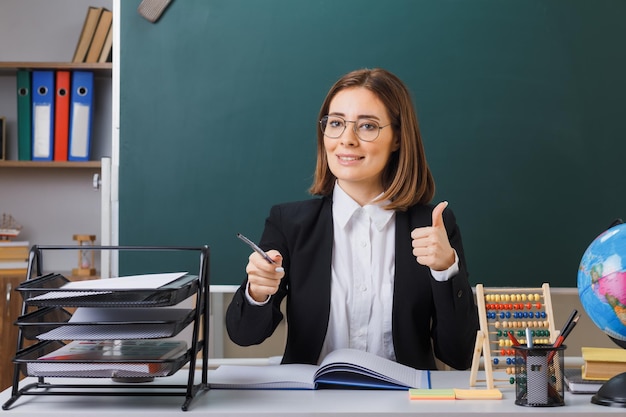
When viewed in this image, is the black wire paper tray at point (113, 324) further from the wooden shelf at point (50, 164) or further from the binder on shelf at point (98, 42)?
the binder on shelf at point (98, 42)

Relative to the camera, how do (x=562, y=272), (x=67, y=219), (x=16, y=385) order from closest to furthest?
(x=16, y=385) → (x=562, y=272) → (x=67, y=219)

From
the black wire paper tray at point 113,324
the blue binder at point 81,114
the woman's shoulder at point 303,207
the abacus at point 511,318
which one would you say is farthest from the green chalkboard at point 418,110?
the black wire paper tray at point 113,324

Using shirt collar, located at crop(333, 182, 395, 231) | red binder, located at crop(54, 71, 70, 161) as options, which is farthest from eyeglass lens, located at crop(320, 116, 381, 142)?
red binder, located at crop(54, 71, 70, 161)

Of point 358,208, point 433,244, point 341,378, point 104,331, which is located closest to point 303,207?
point 358,208

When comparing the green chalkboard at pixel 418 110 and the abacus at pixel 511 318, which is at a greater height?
the green chalkboard at pixel 418 110

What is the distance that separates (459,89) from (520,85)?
0.21 meters

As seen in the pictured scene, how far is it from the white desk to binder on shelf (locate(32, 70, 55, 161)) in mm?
2361

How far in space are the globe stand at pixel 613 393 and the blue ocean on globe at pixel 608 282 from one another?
7 cm

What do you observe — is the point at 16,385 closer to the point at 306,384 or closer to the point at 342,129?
the point at 306,384

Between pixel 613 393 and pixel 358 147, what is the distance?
0.90 m

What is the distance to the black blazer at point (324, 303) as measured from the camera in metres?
1.82

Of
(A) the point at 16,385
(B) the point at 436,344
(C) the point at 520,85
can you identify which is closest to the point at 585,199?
(C) the point at 520,85

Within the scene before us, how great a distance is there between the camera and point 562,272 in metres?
2.72

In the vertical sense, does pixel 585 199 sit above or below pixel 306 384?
A: above
